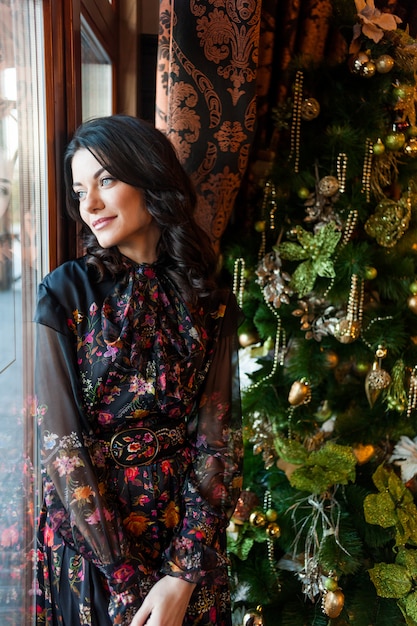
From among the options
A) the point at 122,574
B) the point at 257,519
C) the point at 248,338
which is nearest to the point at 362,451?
the point at 257,519

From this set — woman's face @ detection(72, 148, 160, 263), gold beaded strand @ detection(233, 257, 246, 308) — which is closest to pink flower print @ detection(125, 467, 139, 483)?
woman's face @ detection(72, 148, 160, 263)

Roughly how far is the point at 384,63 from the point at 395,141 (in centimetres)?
19

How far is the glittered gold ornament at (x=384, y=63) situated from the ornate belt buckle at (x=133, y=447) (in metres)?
1.05

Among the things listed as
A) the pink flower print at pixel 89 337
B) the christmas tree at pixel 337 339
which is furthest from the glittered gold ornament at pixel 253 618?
the pink flower print at pixel 89 337

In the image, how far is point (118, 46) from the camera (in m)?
1.87

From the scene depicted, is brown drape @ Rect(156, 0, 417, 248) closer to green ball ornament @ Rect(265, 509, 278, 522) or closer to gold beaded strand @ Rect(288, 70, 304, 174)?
gold beaded strand @ Rect(288, 70, 304, 174)

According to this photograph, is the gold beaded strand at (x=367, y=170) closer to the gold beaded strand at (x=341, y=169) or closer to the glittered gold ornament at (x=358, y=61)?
the gold beaded strand at (x=341, y=169)

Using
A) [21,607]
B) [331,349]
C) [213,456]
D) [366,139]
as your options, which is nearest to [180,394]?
[213,456]

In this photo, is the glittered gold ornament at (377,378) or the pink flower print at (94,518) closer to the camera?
the pink flower print at (94,518)

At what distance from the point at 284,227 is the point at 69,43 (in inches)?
27.8

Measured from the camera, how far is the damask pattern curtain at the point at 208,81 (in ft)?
4.25

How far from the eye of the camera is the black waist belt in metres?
1.05

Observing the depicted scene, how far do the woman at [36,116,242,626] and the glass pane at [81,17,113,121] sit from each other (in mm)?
481

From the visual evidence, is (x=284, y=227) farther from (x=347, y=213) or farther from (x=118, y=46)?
(x=118, y=46)
